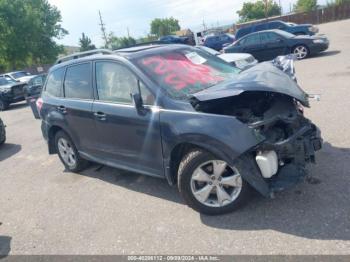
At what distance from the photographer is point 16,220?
179 inches

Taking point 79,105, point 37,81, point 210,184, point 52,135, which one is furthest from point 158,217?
point 37,81

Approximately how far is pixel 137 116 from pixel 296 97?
1747 mm

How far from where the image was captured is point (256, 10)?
8212 cm

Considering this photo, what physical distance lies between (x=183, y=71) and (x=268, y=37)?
38.6 ft

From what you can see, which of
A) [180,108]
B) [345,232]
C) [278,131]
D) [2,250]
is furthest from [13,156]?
[345,232]

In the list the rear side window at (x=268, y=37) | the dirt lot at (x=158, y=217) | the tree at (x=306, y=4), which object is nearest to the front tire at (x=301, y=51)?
the rear side window at (x=268, y=37)

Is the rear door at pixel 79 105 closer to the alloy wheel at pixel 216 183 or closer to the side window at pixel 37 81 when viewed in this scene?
the alloy wheel at pixel 216 183

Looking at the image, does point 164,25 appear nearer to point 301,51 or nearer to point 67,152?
point 301,51

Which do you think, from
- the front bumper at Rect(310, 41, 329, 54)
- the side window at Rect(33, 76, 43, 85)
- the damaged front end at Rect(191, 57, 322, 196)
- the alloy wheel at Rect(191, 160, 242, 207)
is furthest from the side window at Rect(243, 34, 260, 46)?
the alloy wheel at Rect(191, 160, 242, 207)

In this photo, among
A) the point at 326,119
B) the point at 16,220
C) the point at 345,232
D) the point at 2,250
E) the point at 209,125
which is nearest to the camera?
the point at 345,232

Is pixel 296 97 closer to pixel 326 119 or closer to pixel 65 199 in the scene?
pixel 326 119

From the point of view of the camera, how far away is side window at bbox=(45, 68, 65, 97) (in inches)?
216

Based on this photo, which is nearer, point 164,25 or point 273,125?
point 273,125

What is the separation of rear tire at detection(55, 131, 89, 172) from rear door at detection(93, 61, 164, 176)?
0.87 m
